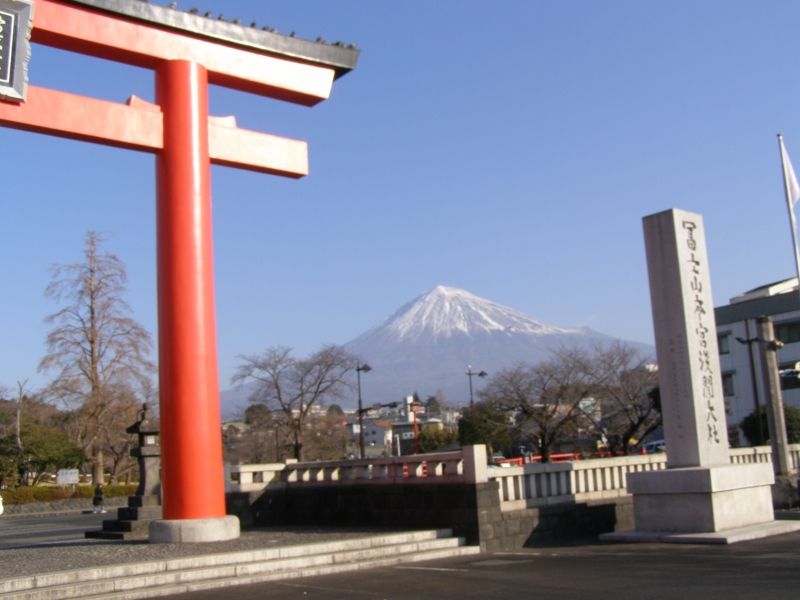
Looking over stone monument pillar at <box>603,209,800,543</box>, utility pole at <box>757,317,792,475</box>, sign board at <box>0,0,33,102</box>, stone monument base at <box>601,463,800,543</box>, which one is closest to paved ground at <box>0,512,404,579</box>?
stone monument base at <box>601,463,800,543</box>

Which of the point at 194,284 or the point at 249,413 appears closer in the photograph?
the point at 194,284

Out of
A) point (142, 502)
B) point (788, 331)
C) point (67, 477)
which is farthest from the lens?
point (788, 331)

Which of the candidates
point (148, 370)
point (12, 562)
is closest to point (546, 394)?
point (148, 370)

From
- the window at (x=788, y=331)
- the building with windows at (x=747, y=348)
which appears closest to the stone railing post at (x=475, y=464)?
the building with windows at (x=747, y=348)

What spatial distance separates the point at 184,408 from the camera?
13383 mm

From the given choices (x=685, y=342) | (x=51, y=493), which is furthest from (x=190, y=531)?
(x=51, y=493)

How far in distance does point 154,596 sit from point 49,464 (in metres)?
36.6

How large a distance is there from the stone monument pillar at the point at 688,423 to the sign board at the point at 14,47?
10084 millimetres

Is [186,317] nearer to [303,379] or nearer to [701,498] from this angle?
[701,498]

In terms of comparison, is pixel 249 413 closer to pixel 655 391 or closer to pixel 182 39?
pixel 655 391

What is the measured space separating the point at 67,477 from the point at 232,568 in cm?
3245

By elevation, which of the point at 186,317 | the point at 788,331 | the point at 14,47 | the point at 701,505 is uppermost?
the point at 14,47

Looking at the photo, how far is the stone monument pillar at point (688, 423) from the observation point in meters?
12.6

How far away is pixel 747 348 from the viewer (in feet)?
160
